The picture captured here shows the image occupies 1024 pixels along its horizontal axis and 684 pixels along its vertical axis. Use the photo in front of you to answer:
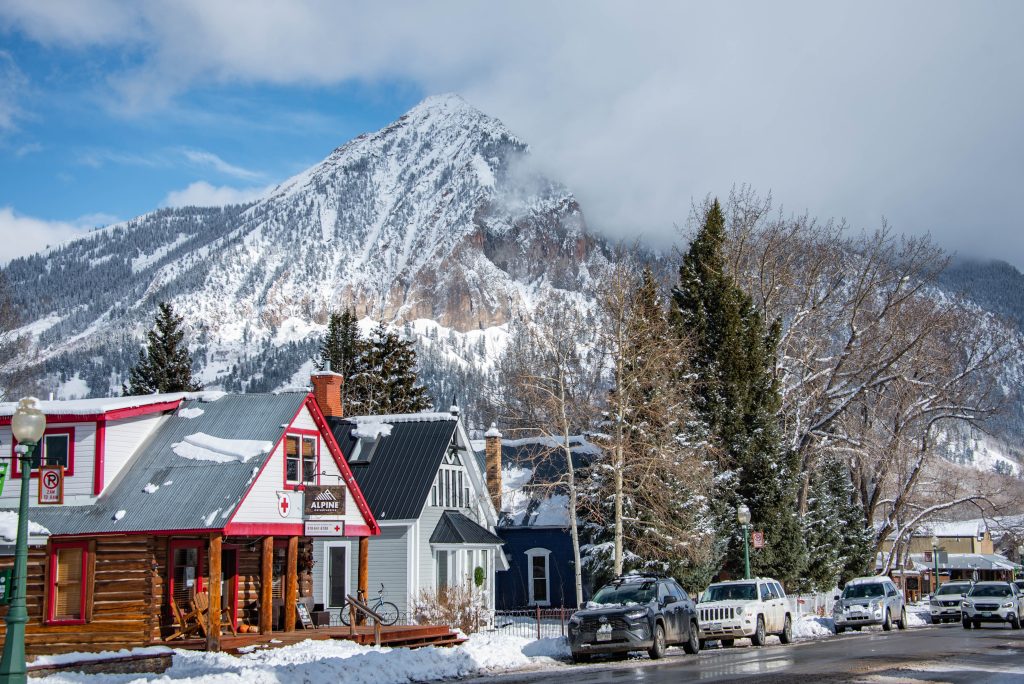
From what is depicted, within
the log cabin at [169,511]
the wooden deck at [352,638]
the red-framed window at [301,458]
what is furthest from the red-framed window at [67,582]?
the red-framed window at [301,458]

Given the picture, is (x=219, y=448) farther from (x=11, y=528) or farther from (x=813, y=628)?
(x=813, y=628)

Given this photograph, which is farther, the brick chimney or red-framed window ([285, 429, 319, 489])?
the brick chimney

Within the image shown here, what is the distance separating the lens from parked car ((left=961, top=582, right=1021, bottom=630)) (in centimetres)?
3600

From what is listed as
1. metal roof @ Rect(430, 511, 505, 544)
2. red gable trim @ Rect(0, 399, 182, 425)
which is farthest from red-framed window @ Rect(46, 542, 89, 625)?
metal roof @ Rect(430, 511, 505, 544)

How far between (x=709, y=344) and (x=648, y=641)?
23851 millimetres

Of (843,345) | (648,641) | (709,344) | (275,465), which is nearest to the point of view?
(648,641)

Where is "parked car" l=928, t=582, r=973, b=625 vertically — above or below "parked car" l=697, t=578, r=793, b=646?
below

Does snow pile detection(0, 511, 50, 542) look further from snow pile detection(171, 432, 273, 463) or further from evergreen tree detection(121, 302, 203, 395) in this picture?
evergreen tree detection(121, 302, 203, 395)

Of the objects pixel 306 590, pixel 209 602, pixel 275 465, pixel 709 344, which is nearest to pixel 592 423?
pixel 709 344

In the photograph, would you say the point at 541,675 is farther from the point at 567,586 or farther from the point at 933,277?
the point at 933,277

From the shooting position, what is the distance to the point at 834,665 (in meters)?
20.7

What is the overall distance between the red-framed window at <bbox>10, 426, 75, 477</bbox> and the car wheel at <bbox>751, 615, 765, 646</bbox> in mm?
19219

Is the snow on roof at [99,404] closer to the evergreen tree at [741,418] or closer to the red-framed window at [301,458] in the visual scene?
the red-framed window at [301,458]

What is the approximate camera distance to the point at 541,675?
837 inches
